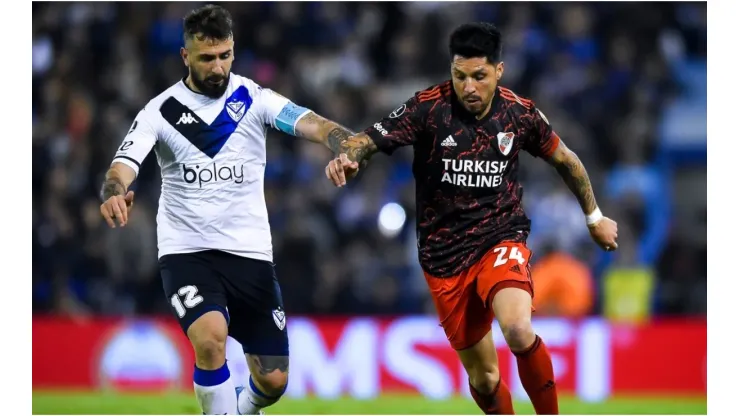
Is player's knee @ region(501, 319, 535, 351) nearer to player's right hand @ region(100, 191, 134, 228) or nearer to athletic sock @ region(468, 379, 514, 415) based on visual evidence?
athletic sock @ region(468, 379, 514, 415)

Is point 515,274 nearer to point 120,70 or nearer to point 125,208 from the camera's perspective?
point 125,208

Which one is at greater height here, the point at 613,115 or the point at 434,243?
the point at 613,115

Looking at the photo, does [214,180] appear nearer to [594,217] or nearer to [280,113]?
[280,113]

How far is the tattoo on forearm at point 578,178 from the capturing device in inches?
→ 287

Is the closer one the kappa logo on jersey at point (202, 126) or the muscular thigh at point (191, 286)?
the muscular thigh at point (191, 286)

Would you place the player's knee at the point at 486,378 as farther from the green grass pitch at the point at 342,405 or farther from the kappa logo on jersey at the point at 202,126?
the green grass pitch at the point at 342,405

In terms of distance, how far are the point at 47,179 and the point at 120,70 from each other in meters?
1.94

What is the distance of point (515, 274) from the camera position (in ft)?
22.5

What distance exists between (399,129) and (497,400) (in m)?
1.85

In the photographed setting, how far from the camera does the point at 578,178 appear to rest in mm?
7332

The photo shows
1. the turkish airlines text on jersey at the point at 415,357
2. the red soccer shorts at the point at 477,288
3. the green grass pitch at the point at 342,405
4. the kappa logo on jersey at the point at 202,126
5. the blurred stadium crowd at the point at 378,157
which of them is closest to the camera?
the red soccer shorts at the point at 477,288

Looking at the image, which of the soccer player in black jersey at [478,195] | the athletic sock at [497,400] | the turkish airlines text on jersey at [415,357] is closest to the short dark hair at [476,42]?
the soccer player in black jersey at [478,195]

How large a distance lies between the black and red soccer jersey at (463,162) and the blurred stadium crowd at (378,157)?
6.80m

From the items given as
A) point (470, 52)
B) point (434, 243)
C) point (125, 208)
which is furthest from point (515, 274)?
point (125, 208)
